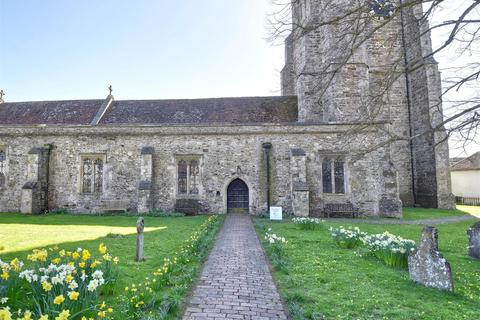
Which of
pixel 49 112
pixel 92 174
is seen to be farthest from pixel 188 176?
pixel 49 112

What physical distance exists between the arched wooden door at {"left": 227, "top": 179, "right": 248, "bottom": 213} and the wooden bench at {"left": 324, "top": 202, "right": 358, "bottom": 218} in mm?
4756

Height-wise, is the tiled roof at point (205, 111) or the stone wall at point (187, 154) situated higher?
the tiled roof at point (205, 111)

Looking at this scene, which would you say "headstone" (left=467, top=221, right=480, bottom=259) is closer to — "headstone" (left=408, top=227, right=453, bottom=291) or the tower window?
"headstone" (left=408, top=227, right=453, bottom=291)

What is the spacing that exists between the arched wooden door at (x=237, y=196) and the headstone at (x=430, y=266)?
12367 mm

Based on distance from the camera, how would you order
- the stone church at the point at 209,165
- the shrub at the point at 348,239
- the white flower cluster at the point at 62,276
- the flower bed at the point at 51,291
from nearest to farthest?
the flower bed at the point at 51,291 → the white flower cluster at the point at 62,276 → the shrub at the point at 348,239 → the stone church at the point at 209,165

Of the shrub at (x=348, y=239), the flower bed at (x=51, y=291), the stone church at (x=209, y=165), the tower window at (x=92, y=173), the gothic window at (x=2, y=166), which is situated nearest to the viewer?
the flower bed at (x=51, y=291)

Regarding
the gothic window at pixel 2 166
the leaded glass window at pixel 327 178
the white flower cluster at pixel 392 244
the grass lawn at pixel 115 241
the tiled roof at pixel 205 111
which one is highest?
the tiled roof at pixel 205 111

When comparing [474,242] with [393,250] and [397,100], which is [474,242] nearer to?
[393,250]

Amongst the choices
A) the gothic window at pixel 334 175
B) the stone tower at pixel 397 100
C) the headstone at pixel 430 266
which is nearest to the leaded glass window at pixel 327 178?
the gothic window at pixel 334 175

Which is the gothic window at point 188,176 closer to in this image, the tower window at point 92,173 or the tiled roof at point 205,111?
the tiled roof at point 205,111

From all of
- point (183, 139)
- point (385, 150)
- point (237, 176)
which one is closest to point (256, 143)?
point (237, 176)

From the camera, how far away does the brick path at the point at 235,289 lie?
13.9 ft

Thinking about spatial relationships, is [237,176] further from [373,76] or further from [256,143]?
[373,76]

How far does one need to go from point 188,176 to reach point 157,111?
20.6 ft
